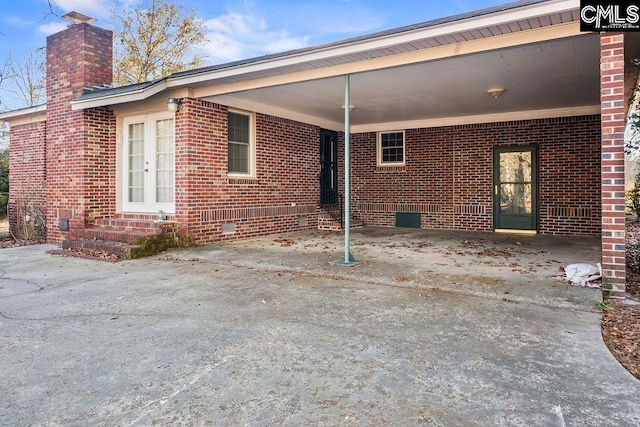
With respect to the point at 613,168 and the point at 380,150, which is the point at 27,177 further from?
the point at 613,168

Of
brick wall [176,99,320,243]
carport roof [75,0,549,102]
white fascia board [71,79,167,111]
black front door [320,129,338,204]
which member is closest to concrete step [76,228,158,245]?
brick wall [176,99,320,243]

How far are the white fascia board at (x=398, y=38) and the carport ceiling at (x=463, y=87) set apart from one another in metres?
0.76

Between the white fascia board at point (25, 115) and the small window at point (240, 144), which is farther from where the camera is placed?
the white fascia board at point (25, 115)

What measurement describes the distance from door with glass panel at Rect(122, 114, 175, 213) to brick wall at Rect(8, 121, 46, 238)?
Answer: 128 inches

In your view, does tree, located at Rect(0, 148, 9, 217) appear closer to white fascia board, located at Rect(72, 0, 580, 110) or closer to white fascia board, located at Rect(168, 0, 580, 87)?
white fascia board, located at Rect(72, 0, 580, 110)

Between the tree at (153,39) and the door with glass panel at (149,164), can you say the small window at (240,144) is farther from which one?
the tree at (153,39)

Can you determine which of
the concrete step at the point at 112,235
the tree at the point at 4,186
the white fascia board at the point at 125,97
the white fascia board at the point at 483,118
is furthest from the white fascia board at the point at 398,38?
the tree at the point at 4,186

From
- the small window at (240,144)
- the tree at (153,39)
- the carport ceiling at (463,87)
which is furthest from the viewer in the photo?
the tree at (153,39)

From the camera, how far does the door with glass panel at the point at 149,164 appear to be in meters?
8.47

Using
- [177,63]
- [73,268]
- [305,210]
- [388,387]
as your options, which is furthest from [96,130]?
[177,63]

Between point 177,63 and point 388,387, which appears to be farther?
point 177,63

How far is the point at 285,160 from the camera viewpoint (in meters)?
10.4

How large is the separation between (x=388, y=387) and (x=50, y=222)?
9358 mm

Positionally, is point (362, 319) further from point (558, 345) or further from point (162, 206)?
point (162, 206)
